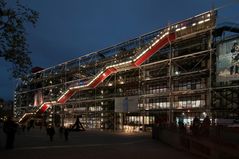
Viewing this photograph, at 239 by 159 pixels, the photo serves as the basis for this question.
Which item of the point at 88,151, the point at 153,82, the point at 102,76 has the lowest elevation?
the point at 88,151

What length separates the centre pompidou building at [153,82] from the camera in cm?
4350

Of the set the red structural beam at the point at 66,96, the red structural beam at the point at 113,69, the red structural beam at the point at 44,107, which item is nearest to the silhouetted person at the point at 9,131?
the red structural beam at the point at 113,69

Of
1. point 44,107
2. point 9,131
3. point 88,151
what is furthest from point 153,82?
point 9,131

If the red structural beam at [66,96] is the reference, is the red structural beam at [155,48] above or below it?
above

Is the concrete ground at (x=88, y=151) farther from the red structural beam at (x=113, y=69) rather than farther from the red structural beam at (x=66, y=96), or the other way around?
the red structural beam at (x=66, y=96)

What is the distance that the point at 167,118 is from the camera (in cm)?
5091

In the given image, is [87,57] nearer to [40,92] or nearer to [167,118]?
[40,92]

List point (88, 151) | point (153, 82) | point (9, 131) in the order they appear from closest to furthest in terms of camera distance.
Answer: point (88, 151) < point (9, 131) < point (153, 82)

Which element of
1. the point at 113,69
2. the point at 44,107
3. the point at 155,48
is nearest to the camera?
the point at 155,48

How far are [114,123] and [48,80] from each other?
26.1m

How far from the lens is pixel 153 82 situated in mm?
54594

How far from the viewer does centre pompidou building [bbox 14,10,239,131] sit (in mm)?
43500

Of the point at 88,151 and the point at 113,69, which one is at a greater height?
the point at 113,69

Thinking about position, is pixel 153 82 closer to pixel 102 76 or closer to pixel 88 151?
pixel 102 76
